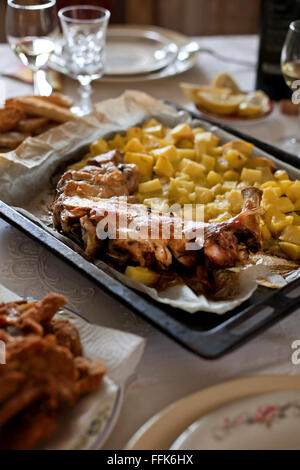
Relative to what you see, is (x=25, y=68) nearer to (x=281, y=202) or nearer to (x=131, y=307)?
(x=281, y=202)

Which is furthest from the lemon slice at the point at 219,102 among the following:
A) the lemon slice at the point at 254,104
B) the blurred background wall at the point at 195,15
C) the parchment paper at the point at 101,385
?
the blurred background wall at the point at 195,15

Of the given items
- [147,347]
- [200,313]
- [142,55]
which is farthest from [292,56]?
[147,347]

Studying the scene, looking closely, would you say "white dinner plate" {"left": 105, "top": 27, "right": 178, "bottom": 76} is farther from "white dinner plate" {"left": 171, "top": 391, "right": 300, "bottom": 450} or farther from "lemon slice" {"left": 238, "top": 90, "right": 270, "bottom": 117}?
"white dinner plate" {"left": 171, "top": 391, "right": 300, "bottom": 450}

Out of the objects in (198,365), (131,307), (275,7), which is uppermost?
(275,7)

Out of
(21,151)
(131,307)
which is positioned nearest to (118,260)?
(131,307)

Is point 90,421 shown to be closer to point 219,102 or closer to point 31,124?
point 31,124

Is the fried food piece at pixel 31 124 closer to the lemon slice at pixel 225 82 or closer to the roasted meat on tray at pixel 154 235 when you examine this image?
the roasted meat on tray at pixel 154 235
